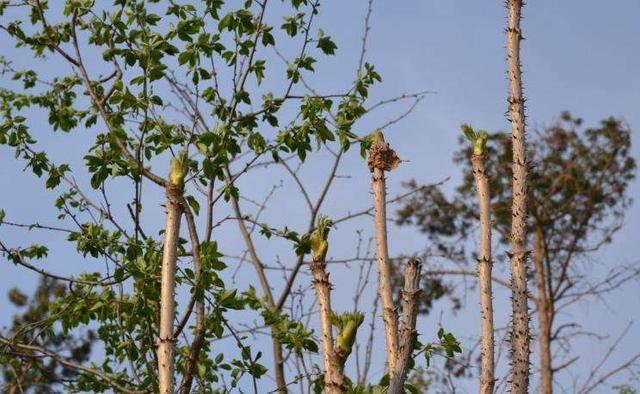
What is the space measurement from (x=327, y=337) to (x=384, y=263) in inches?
39.6

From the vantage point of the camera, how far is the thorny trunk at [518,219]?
16.6 ft

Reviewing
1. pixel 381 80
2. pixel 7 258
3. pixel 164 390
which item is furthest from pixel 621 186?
pixel 164 390

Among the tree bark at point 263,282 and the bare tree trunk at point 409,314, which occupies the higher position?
the tree bark at point 263,282

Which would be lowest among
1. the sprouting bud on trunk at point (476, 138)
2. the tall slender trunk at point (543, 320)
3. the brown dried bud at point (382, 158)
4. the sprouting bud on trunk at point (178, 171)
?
the sprouting bud on trunk at point (178, 171)

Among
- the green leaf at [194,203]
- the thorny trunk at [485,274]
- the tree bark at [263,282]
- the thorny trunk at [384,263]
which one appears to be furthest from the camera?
the tree bark at [263,282]

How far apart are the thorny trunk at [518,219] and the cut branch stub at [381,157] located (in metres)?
1.26

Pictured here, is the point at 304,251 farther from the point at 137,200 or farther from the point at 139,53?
the point at 139,53

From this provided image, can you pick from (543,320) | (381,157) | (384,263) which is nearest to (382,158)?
(381,157)

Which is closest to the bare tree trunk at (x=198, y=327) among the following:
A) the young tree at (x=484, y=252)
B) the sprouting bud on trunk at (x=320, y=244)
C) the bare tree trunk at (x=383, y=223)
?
the young tree at (x=484, y=252)

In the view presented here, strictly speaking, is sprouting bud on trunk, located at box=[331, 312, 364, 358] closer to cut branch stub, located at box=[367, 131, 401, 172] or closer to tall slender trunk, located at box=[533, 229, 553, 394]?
cut branch stub, located at box=[367, 131, 401, 172]

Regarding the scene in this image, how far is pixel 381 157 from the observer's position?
4.34 metres

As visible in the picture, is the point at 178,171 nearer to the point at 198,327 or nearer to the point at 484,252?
the point at 484,252

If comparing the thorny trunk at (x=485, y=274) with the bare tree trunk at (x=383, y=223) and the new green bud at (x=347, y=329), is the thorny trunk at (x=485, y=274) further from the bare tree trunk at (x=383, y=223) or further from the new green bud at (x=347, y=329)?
the new green bud at (x=347, y=329)

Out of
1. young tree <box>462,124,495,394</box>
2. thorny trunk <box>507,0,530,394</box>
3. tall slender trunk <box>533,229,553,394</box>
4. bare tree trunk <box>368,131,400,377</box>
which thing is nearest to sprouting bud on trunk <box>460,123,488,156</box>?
young tree <box>462,124,495,394</box>
